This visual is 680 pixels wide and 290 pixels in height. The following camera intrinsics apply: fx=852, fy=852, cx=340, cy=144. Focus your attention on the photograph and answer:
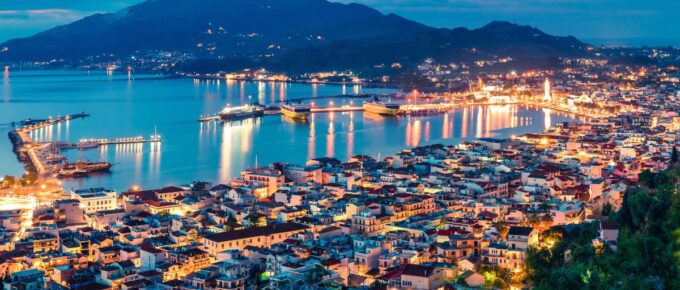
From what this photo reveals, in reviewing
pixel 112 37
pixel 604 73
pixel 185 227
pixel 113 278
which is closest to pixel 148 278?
pixel 113 278

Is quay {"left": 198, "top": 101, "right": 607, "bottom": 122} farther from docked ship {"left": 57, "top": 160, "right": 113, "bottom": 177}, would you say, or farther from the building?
the building

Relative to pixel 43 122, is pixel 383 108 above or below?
above

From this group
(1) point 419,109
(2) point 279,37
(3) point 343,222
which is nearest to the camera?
(3) point 343,222

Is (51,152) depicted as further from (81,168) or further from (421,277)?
(421,277)

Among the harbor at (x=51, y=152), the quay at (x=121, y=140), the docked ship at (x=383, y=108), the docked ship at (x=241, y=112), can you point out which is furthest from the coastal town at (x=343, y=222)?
the docked ship at (x=383, y=108)

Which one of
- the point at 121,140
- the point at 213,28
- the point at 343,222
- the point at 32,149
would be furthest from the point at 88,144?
the point at 213,28

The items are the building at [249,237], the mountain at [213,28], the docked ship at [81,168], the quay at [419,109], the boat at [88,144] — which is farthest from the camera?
the mountain at [213,28]

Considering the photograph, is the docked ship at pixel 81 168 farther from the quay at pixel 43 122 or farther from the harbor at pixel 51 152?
the quay at pixel 43 122

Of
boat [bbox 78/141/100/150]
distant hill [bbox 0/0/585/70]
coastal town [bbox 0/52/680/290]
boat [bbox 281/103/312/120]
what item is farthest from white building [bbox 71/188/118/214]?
distant hill [bbox 0/0/585/70]
